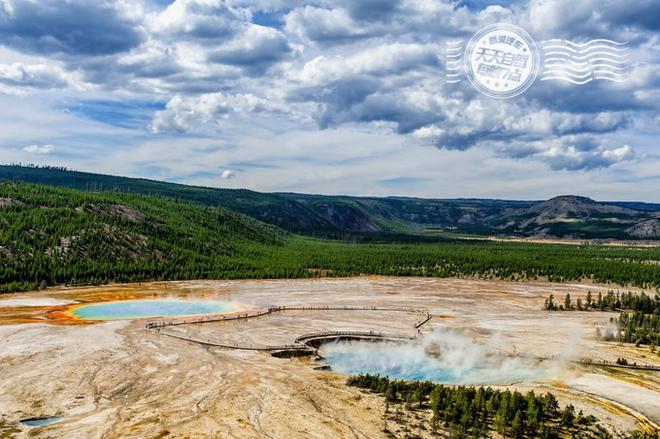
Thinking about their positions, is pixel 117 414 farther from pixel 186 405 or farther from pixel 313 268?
pixel 313 268

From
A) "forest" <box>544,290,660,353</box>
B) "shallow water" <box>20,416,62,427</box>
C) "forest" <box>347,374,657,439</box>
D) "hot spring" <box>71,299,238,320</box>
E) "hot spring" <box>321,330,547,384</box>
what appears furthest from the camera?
"hot spring" <box>71,299,238,320</box>

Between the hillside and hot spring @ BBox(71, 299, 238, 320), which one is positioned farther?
the hillside

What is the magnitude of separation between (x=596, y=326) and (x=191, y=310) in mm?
62070

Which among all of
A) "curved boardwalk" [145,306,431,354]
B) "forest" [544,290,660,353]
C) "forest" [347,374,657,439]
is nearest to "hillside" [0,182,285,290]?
"curved boardwalk" [145,306,431,354]

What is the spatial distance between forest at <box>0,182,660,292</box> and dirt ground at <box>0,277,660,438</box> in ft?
73.3

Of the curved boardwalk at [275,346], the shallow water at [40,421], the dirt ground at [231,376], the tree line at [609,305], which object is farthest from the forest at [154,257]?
the shallow water at [40,421]

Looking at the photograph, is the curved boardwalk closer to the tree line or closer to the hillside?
the tree line

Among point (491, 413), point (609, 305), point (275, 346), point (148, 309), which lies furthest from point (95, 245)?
point (609, 305)

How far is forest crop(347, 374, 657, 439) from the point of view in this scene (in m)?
36.8

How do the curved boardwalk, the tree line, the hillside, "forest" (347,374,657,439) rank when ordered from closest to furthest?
1. "forest" (347,374,657,439)
2. the curved boardwalk
3. the tree line
4. the hillside

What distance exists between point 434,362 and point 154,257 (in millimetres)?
95573

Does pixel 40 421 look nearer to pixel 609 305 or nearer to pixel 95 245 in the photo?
pixel 609 305

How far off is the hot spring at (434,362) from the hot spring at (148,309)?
92.3 feet

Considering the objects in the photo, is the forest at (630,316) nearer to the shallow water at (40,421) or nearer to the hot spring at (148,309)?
the hot spring at (148,309)
